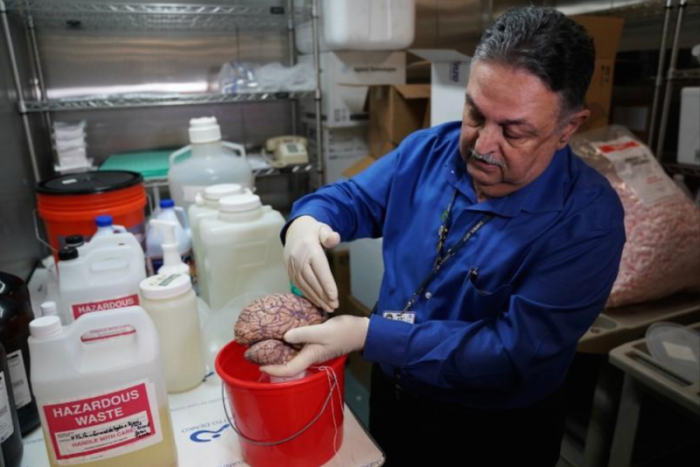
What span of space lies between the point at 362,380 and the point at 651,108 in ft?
6.03

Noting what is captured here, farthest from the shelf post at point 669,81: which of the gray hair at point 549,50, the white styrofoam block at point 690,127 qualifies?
the gray hair at point 549,50

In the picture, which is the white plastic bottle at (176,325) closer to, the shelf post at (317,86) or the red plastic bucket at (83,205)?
the red plastic bucket at (83,205)

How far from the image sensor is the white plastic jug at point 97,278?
101 centimetres

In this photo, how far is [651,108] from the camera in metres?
2.17

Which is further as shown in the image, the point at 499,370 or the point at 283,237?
the point at 283,237

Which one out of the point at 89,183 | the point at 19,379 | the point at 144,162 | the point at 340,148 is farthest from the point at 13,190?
the point at 340,148

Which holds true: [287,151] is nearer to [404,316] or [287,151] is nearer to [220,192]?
[220,192]

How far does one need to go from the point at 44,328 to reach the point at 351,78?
1908mm

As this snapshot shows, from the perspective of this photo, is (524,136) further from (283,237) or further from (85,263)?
(85,263)

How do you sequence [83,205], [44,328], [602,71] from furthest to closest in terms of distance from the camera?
[602,71]
[83,205]
[44,328]

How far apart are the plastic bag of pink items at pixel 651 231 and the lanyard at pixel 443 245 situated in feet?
2.83

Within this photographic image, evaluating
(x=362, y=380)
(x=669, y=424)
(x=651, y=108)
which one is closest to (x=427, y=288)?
(x=669, y=424)

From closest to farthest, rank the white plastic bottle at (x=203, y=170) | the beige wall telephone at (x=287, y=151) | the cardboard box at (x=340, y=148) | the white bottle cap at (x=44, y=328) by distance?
the white bottle cap at (x=44, y=328)
the white plastic bottle at (x=203, y=170)
the beige wall telephone at (x=287, y=151)
the cardboard box at (x=340, y=148)

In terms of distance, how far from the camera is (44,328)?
2.27ft
